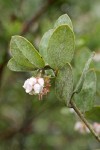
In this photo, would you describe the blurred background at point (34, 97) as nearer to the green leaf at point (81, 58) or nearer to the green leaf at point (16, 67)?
the green leaf at point (81, 58)

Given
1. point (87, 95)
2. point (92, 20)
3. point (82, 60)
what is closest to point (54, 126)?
point (92, 20)

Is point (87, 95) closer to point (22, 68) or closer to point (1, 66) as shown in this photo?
point (22, 68)

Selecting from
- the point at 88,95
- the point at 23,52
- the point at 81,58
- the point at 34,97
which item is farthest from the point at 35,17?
the point at 23,52

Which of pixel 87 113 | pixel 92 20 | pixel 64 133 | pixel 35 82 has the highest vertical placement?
pixel 92 20

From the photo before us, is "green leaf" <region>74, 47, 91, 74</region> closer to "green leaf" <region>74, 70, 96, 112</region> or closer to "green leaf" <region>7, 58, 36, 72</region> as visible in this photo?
"green leaf" <region>74, 70, 96, 112</region>

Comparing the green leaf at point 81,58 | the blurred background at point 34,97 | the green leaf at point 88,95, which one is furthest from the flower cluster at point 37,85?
the blurred background at point 34,97
